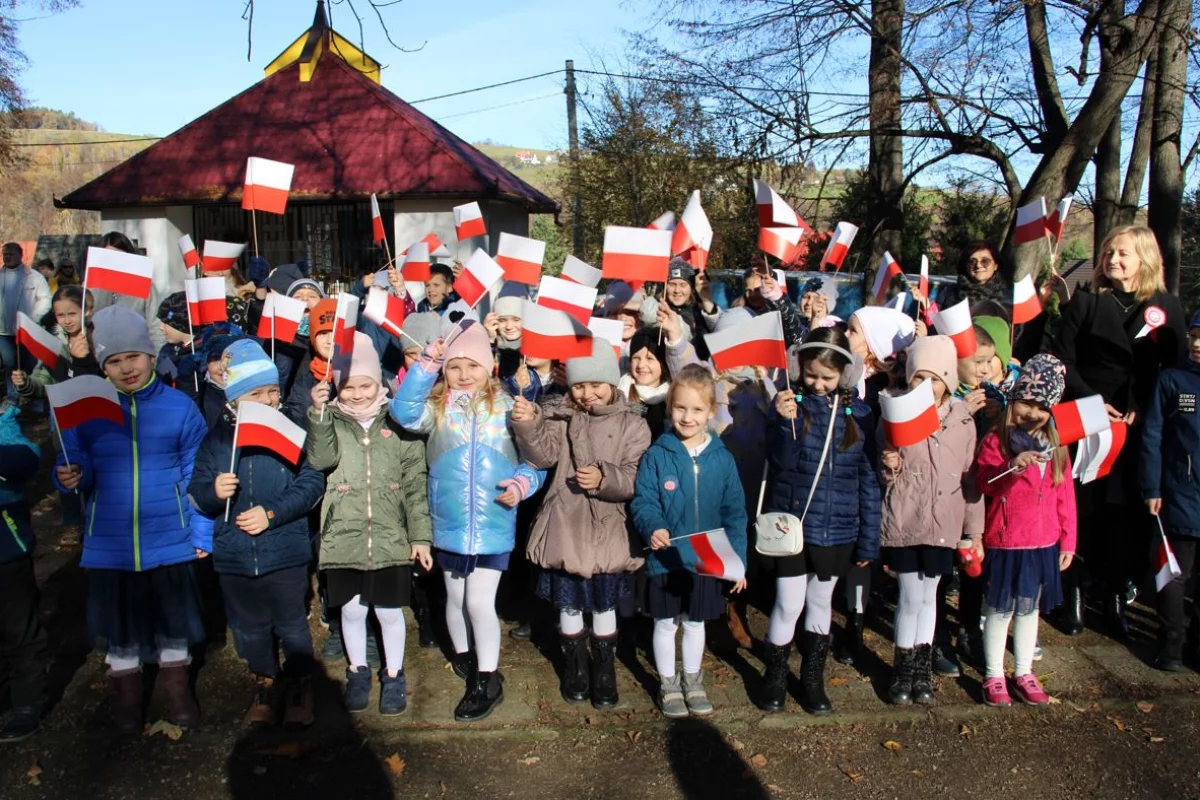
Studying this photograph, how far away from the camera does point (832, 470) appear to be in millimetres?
3961

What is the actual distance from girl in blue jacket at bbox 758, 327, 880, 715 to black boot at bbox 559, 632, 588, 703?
0.84 metres

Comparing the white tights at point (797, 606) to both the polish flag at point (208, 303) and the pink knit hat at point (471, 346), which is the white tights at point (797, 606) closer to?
the pink knit hat at point (471, 346)

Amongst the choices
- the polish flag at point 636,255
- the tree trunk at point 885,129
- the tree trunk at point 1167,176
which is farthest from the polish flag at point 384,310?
the tree trunk at point 1167,176

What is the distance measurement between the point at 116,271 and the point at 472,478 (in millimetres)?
2296

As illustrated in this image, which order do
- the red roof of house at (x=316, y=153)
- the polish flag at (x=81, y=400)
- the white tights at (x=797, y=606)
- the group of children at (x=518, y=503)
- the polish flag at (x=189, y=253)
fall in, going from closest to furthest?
the polish flag at (x=81, y=400) < the group of children at (x=518, y=503) < the white tights at (x=797, y=606) < the polish flag at (x=189, y=253) < the red roof of house at (x=316, y=153)

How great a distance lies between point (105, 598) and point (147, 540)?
311 millimetres

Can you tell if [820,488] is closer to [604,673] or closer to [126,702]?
[604,673]

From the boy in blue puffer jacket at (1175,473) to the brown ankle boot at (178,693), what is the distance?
181 inches

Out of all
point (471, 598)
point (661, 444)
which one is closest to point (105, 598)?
point (471, 598)

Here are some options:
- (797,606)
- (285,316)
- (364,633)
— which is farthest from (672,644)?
(285,316)

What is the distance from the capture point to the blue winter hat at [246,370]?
3801 millimetres

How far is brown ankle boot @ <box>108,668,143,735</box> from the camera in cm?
391

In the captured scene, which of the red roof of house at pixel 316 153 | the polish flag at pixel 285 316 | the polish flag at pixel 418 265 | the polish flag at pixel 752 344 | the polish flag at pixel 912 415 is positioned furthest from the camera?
the red roof of house at pixel 316 153

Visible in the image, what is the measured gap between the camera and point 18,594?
3.88 metres
